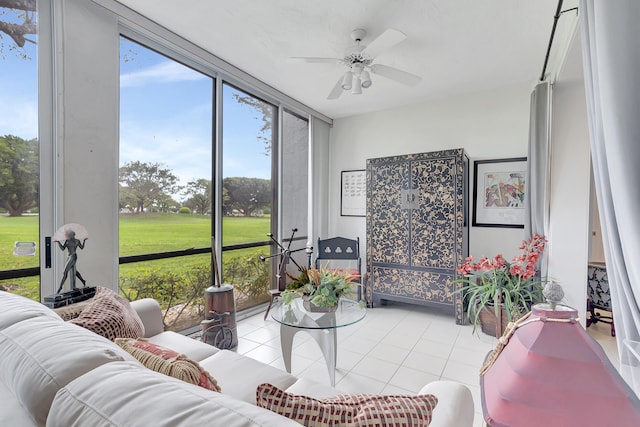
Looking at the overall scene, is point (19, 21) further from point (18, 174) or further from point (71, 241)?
point (71, 241)

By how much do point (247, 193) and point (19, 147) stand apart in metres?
2.01

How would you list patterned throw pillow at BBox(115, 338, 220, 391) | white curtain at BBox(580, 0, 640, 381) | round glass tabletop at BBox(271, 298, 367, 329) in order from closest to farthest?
white curtain at BBox(580, 0, 640, 381), patterned throw pillow at BBox(115, 338, 220, 391), round glass tabletop at BBox(271, 298, 367, 329)

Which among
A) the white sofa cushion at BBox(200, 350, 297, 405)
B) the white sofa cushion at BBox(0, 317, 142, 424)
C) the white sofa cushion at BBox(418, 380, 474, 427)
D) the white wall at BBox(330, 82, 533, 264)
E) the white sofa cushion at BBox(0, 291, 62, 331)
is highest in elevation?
the white wall at BBox(330, 82, 533, 264)

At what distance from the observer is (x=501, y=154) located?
364 cm

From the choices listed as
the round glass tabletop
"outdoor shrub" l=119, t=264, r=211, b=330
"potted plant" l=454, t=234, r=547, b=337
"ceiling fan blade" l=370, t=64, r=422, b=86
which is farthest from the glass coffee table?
"ceiling fan blade" l=370, t=64, r=422, b=86

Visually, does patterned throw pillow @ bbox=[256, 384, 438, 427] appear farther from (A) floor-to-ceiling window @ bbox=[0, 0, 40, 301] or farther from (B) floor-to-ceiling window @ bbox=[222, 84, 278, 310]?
(B) floor-to-ceiling window @ bbox=[222, 84, 278, 310]

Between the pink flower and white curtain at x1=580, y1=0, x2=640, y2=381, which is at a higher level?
white curtain at x1=580, y1=0, x2=640, y2=381

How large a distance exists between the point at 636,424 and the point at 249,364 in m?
1.53

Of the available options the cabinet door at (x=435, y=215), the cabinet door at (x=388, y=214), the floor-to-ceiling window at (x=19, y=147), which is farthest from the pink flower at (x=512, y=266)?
the floor-to-ceiling window at (x=19, y=147)

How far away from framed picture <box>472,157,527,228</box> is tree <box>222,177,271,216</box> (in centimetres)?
263

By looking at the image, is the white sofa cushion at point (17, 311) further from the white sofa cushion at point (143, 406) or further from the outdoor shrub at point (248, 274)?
the outdoor shrub at point (248, 274)

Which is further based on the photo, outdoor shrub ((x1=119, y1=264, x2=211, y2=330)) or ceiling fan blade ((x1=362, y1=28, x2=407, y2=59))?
outdoor shrub ((x1=119, y1=264, x2=211, y2=330))

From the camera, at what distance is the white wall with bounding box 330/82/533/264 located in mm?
3586

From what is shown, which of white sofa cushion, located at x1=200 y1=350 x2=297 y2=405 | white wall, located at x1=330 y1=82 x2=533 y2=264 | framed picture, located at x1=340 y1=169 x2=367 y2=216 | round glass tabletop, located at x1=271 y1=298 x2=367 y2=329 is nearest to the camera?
white sofa cushion, located at x1=200 y1=350 x2=297 y2=405
